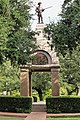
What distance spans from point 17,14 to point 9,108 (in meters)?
6.60

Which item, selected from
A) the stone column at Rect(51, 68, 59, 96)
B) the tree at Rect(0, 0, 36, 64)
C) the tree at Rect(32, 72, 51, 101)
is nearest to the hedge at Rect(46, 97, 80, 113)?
the stone column at Rect(51, 68, 59, 96)

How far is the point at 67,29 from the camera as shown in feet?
57.5

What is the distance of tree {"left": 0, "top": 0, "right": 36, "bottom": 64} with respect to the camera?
58.5 ft

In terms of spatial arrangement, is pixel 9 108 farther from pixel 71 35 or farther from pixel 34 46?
pixel 71 35

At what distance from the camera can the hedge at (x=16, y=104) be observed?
19855 mm

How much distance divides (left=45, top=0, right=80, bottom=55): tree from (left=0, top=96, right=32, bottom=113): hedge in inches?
167

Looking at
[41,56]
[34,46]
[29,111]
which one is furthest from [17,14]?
[29,111]

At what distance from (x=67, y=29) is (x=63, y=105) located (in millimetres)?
5364

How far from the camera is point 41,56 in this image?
73.0 ft

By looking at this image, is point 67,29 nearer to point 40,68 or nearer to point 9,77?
point 40,68

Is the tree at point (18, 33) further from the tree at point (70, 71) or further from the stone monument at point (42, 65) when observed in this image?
the tree at point (70, 71)

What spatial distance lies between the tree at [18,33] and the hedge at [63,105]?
11.1ft

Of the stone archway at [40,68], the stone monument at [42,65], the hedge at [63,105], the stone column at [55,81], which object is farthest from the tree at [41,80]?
the hedge at [63,105]

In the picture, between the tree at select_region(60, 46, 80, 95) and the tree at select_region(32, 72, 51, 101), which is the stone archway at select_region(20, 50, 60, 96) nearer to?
the tree at select_region(60, 46, 80, 95)
